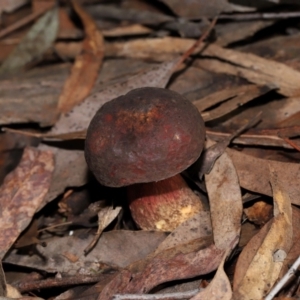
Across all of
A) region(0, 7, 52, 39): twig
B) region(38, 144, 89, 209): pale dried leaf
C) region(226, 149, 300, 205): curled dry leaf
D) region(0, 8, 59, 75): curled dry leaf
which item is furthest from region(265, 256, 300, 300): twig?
region(0, 7, 52, 39): twig

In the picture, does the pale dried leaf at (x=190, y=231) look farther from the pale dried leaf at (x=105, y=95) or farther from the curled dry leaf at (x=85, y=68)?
the curled dry leaf at (x=85, y=68)

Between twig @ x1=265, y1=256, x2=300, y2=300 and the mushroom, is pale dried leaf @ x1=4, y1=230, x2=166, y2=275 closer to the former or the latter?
the mushroom

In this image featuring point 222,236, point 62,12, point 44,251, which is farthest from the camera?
point 62,12

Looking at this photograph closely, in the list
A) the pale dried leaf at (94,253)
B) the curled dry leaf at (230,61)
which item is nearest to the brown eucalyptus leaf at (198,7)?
the curled dry leaf at (230,61)

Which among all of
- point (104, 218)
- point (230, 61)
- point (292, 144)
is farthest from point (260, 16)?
point (104, 218)

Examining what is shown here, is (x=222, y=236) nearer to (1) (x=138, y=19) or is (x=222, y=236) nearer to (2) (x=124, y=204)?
(2) (x=124, y=204)

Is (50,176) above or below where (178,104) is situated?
below

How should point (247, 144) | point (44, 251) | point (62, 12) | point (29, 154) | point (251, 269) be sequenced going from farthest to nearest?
1. point (62, 12)
2. point (29, 154)
3. point (247, 144)
4. point (44, 251)
5. point (251, 269)

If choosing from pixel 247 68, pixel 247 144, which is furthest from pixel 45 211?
pixel 247 68
